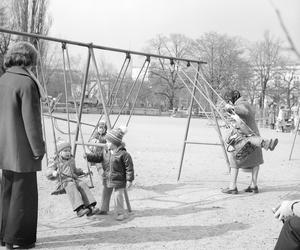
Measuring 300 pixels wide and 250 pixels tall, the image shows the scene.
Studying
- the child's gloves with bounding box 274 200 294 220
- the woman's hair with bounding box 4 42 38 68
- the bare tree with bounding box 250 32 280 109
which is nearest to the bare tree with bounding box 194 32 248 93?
the bare tree with bounding box 250 32 280 109

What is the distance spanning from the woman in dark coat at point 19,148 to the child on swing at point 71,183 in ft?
3.29

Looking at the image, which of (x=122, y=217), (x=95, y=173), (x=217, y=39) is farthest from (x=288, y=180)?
(x=217, y=39)

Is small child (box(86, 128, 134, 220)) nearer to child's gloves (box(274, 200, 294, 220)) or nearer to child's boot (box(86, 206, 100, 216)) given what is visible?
child's boot (box(86, 206, 100, 216))

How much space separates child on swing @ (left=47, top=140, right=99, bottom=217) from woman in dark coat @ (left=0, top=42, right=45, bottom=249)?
100cm

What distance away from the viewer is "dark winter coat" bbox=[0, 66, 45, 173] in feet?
11.7

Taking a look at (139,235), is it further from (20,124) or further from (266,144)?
(266,144)

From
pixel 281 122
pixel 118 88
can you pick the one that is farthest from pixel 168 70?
pixel 118 88

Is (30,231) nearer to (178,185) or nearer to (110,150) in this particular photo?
(110,150)

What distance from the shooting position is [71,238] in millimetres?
4164

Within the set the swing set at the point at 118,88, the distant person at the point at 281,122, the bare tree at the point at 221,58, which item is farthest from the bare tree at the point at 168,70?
the swing set at the point at 118,88

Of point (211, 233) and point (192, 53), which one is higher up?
point (192, 53)

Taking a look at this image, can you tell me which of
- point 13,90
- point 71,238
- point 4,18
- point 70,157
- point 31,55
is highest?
point 4,18

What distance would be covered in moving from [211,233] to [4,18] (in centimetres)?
2485

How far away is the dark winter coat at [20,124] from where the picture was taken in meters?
3.55
